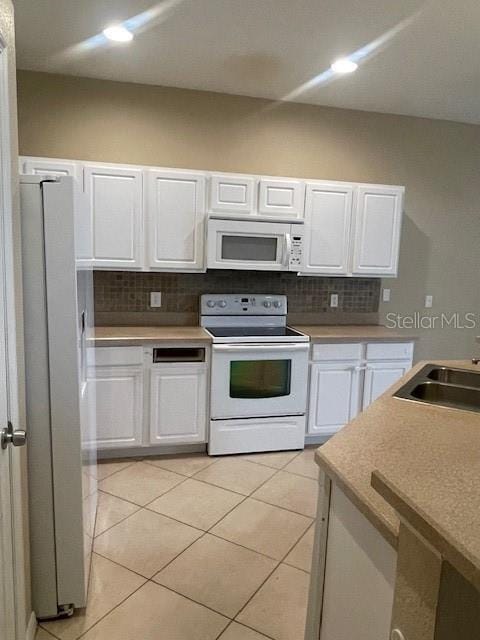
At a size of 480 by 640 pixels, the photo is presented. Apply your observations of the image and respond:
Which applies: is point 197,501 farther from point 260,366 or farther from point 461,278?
point 461,278

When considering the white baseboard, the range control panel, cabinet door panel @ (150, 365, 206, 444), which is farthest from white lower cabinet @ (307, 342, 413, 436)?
the white baseboard

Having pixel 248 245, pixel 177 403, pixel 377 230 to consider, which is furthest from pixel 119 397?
pixel 377 230

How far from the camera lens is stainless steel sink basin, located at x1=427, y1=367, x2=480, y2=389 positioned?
2.12 meters

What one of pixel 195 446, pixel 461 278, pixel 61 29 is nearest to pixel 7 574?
pixel 195 446

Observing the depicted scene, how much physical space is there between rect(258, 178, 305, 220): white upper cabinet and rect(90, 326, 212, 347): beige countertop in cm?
104

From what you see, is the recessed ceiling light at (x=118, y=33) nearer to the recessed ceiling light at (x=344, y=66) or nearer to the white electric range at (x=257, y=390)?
the recessed ceiling light at (x=344, y=66)

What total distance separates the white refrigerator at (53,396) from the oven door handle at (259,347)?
1.42 m

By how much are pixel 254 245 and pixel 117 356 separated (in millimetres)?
1262

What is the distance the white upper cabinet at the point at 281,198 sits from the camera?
347cm

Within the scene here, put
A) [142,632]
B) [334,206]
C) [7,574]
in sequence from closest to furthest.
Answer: [7,574] < [142,632] < [334,206]

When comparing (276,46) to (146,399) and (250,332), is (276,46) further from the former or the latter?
(146,399)

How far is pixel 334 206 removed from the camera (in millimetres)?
→ 3564

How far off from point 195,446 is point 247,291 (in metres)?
1.29

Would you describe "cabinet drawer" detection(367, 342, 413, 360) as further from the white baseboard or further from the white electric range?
the white baseboard
